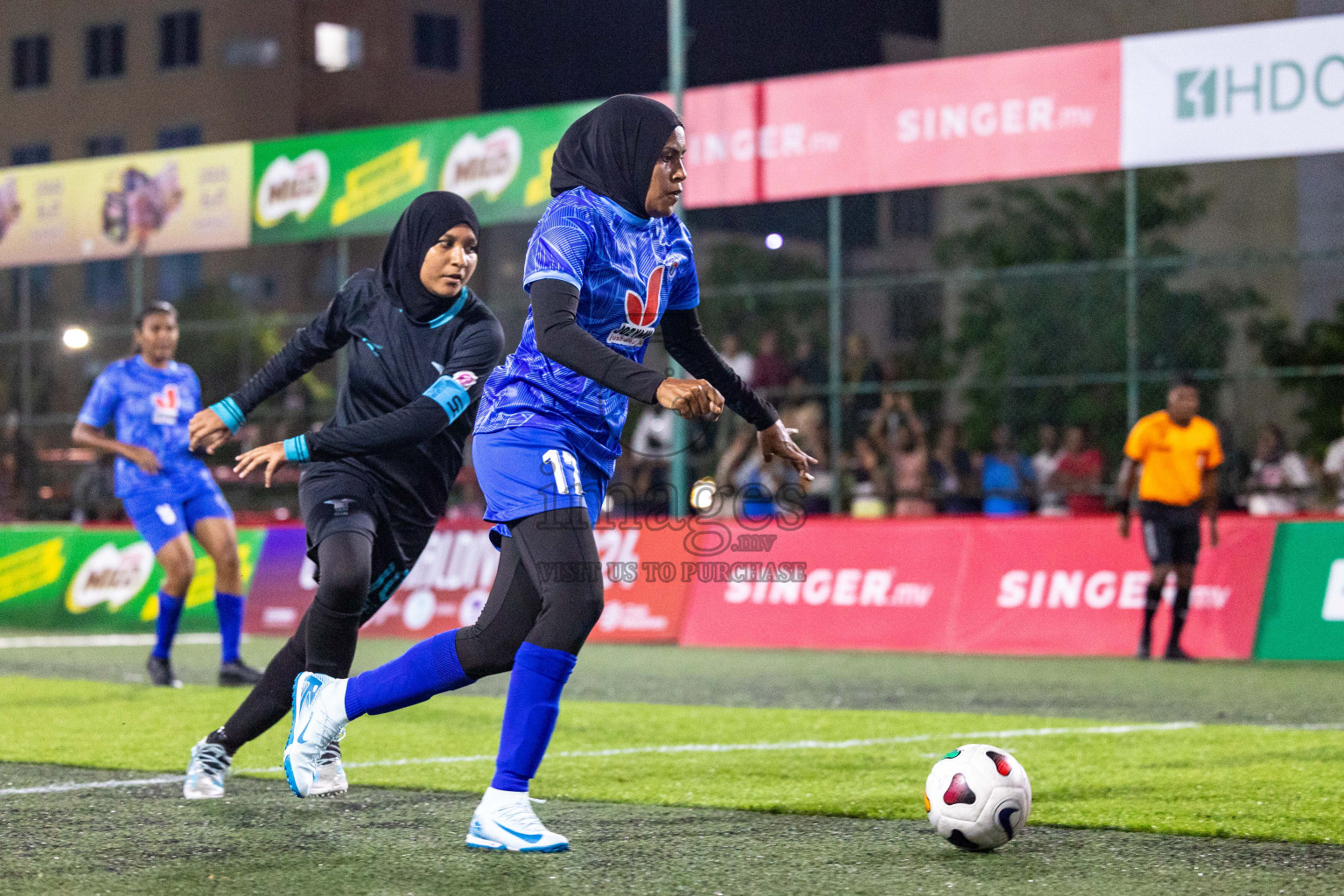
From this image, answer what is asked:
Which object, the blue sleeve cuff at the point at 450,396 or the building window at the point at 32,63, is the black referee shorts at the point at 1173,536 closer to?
the blue sleeve cuff at the point at 450,396

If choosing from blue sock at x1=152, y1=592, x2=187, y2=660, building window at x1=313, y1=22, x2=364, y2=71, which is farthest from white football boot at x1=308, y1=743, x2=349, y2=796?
building window at x1=313, y1=22, x2=364, y2=71

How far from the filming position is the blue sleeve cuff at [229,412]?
227 inches

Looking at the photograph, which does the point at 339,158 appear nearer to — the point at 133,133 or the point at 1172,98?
the point at 1172,98

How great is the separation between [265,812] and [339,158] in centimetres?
1396

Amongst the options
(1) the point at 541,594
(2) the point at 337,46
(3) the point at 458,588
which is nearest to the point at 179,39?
(2) the point at 337,46

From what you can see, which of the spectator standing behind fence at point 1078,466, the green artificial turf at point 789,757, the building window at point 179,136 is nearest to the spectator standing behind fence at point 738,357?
the spectator standing behind fence at point 1078,466

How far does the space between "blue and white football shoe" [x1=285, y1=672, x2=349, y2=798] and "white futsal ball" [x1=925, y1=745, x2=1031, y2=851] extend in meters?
1.72

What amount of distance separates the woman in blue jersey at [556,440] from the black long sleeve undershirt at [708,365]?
0.24 metres

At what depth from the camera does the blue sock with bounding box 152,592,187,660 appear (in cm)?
1045

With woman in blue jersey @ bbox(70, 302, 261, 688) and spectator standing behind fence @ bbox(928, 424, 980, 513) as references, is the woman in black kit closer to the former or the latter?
woman in blue jersey @ bbox(70, 302, 261, 688)

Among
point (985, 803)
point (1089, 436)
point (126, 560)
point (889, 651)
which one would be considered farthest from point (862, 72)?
point (985, 803)

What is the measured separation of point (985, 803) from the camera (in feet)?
16.0

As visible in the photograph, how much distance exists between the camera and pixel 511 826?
15.6 feet

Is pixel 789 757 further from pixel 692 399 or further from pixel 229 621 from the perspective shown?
pixel 229 621
